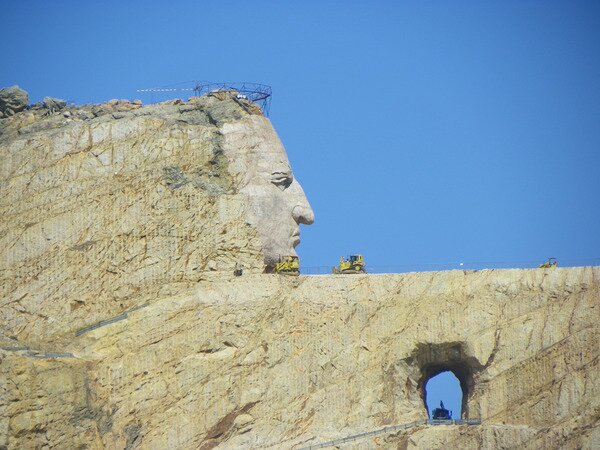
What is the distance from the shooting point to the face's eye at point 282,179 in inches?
3314

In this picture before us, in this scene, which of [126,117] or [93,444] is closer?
A: [93,444]

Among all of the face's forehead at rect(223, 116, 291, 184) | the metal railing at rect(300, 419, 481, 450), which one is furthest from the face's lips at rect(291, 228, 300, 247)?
the metal railing at rect(300, 419, 481, 450)

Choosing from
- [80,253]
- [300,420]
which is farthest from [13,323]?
[300,420]

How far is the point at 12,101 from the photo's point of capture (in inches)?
3398

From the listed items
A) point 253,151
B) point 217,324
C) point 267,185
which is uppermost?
point 253,151

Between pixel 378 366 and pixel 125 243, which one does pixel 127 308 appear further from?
pixel 378 366

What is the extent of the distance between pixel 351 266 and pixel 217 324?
5448mm

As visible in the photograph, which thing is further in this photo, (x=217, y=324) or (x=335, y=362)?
(x=335, y=362)

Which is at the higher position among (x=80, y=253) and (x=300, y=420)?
(x=80, y=253)

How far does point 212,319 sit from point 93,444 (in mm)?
5579

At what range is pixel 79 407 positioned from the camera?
259 ft

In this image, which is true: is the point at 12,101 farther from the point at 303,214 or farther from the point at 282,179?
the point at 303,214

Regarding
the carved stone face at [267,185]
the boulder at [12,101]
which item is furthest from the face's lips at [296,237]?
the boulder at [12,101]

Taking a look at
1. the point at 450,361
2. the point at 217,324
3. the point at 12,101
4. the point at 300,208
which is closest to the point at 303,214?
the point at 300,208
